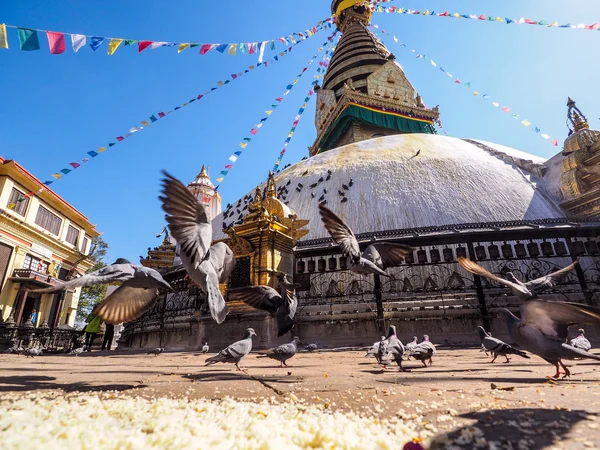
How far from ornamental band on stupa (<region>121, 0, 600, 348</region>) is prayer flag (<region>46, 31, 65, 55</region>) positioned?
6338mm

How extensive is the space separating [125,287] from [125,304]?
24 centimetres

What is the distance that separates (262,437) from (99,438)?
2.33 ft

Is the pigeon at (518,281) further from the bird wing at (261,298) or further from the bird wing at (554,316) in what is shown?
the bird wing at (261,298)

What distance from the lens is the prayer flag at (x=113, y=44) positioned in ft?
30.5

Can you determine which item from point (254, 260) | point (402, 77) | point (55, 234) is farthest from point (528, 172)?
point (55, 234)

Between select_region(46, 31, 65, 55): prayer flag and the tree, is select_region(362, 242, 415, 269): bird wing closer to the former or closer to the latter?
select_region(46, 31, 65, 55): prayer flag

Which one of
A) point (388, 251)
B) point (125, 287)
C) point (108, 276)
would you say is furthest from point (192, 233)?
point (388, 251)

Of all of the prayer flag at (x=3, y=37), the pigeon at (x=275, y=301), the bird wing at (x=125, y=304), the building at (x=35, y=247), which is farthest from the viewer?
the building at (x=35, y=247)

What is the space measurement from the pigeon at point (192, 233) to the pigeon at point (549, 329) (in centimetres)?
309

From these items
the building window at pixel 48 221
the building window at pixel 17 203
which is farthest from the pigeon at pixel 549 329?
the building window at pixel 48 221

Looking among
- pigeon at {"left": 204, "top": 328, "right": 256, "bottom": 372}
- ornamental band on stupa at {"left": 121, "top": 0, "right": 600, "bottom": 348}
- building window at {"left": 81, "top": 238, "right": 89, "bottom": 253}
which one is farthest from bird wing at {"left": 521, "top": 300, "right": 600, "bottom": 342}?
building window at {"left": 81, "top": 238, "right": 89, "bottom": 253}

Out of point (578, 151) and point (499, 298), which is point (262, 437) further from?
point (578, 151)

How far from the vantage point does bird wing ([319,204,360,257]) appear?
5.50 m

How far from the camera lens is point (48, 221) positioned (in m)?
24.4
